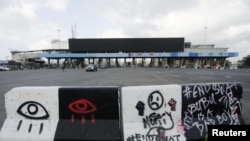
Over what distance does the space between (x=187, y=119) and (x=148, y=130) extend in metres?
0.72

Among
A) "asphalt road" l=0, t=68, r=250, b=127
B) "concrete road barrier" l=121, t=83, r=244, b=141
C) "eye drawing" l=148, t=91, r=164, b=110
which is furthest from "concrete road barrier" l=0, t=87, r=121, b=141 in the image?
"asphalt road" l=0, t=68, r=250, b=127

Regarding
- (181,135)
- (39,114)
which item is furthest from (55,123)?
(181,135)

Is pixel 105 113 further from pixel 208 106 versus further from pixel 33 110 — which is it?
pixel 208 106

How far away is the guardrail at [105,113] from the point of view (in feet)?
10.9

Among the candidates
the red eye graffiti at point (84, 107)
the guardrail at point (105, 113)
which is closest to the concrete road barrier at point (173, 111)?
the guardrail at point (105, 113)

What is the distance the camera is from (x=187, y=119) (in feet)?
11.5

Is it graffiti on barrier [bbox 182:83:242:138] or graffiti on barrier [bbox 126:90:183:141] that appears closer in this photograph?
graffiti on barrier [bbox 126:90:183:141]

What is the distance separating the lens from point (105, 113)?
3.41 m

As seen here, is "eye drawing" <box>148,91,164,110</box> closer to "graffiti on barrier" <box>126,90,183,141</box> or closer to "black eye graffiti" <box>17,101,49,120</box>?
"graffiti on barrier" <box>126,90,183,141</box>

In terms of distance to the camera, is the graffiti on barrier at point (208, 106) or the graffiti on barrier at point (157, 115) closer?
the graffiti on barrier at point (157, 115)

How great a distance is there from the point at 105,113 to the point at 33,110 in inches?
47.7

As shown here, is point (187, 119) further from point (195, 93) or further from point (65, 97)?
point (65, 97)

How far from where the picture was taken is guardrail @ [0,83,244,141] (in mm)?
3314

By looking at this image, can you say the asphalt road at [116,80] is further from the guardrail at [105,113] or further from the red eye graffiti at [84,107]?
the red eye graffiti at [84,107]
